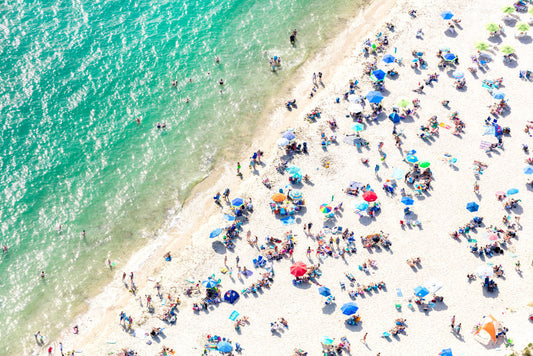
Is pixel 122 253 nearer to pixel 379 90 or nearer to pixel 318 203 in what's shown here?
pixel 318 203

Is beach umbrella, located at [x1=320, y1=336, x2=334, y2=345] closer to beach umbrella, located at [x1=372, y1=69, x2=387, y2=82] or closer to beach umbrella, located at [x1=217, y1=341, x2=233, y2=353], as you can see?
beach umbrella, located at [x1=217, y1=341, x2=233, y2=353]

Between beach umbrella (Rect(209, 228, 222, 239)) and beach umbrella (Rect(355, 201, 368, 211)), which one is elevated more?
beach umbrella (Rect(209, 228, 222, 239))

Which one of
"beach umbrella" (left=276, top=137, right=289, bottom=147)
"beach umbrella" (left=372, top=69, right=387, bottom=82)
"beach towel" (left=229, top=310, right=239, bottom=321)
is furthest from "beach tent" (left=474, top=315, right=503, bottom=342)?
"beach umbrella" (left=372, top=69, right=387, bottom=82)

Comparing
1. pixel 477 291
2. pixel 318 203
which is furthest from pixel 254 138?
pixel 477 291

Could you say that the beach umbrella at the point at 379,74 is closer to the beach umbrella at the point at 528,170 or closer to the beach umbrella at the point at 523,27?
the beach umbrella at the point at 523,27

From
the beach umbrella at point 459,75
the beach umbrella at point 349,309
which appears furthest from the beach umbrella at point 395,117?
the beach umbrella at point 349,309

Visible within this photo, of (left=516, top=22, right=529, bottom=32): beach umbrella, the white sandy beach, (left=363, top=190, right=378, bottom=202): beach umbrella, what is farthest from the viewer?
(left=516, top=22, right=529, bottom=32): beach umbrella
